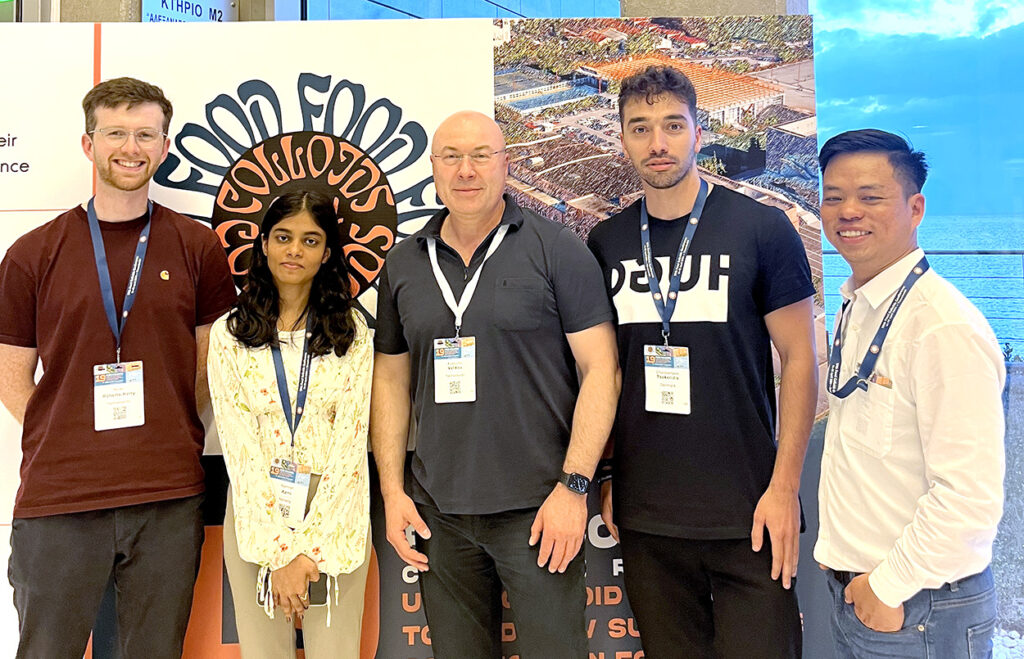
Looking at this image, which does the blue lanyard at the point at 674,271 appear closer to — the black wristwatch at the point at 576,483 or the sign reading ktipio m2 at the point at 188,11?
the black wristwatch at the point at 576,483

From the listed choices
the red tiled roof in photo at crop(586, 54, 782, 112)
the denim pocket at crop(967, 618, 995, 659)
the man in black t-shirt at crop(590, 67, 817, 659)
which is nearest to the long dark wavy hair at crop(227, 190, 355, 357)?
the man in black t-shirt at crop(590, 67, 817, 659)

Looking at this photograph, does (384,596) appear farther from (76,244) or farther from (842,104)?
(842,104)

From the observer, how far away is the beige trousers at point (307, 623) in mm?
2064

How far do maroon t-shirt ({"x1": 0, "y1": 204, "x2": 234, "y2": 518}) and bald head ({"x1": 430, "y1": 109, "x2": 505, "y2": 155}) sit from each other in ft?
3.11

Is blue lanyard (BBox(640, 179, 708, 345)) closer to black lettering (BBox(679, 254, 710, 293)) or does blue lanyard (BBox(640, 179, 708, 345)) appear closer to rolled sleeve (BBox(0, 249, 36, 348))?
black lettering (BBox(679, 254, 710, 293))

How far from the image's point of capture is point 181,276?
223cm

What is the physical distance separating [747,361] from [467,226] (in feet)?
2.88

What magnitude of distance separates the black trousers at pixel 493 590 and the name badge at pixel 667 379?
0.47m

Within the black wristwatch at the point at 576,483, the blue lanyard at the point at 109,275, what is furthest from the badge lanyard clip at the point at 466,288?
the blue lanyard at the point at 109,275

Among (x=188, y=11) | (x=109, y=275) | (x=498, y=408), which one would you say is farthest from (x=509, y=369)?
(x=188, y=11)

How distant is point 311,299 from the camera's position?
217cm

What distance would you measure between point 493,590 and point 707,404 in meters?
0.84

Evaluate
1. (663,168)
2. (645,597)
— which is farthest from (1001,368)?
(645,597)

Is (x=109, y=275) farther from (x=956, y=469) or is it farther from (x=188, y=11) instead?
(x=956, y=469)
